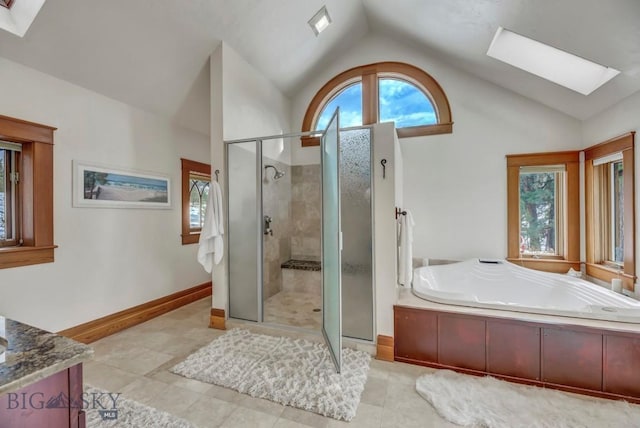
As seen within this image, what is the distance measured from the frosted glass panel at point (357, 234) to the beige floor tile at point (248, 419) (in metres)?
1.05

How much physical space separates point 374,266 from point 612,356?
1.65 metres

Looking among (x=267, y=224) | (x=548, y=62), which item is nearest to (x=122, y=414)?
(x=267, y=224)

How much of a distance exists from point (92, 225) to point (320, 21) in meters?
3.39

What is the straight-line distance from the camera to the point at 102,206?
9.02 feet

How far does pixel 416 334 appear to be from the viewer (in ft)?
7.38

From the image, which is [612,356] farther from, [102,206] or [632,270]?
[102,206]

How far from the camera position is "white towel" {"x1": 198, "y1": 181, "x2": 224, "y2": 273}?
2.78 m

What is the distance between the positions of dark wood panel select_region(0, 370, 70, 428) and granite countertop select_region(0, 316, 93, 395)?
0.04 metres

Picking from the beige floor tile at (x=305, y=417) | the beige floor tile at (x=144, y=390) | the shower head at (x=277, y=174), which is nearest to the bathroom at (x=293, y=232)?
the shower head at (x=277, y=174)

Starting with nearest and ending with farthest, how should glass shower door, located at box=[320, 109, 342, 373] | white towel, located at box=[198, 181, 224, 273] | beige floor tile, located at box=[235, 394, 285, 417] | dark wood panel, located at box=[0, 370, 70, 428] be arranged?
dark wood panel, located at box=[0, 370, 70, 428]
beige floor tile, located at box=[235, 394, 285, 417]
glass shower door, located at box=[320, 109, 342, 373]
white towel, located at box=[198, 181, 224, 273]

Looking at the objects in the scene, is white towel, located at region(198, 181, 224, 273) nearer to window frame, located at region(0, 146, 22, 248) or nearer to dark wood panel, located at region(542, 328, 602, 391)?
window frame, located at region(0, 146, 22, 248)

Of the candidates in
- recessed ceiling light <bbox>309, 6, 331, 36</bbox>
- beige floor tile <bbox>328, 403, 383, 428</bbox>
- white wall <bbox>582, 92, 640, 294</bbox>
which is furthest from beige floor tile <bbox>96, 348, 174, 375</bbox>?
white wall <bbox>582, 92, 640, 294</bbox>

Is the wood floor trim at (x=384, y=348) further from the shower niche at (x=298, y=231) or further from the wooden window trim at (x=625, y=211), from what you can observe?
the wooden window trim at (x=625, y=211)

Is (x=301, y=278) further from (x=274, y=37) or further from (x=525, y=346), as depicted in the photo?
(x=274, y=37)
